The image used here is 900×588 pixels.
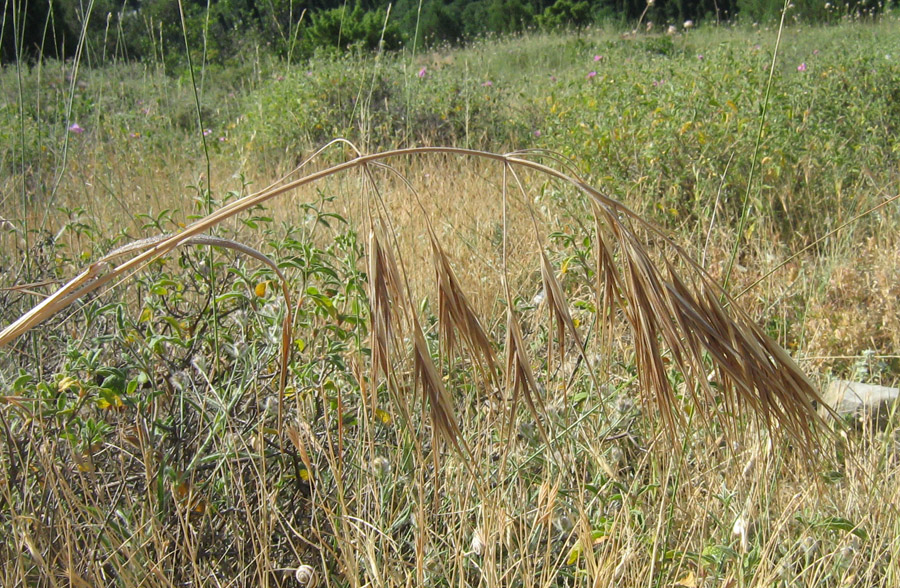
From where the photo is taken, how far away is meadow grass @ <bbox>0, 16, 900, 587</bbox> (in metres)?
1.07

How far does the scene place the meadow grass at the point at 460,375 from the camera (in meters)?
1.07

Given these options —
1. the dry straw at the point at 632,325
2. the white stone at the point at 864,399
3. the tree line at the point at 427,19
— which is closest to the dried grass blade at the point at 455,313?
the dry straw at the point at 632,325

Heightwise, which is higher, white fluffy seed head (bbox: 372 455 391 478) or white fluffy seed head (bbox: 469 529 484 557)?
white fluffy seed head (bbox: 372 455 391 478)

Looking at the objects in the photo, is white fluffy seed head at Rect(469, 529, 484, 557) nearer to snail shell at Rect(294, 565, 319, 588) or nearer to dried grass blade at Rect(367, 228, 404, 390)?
snail shell at Rect(294, 565, 319, 588)

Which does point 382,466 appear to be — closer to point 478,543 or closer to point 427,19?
point 478,543

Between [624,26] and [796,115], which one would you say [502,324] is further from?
[624,26]

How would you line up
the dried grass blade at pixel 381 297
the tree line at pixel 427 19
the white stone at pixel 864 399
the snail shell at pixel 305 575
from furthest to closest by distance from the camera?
the tree line at pixel 427 19 < the white stone at pixel 864 399 < the snail shell at pixel 305 575 < the dried grass blade at pixel 381 297

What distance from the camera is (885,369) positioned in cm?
217

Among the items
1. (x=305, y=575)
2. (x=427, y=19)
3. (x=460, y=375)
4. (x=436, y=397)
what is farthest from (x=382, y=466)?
(x=427, y=19)

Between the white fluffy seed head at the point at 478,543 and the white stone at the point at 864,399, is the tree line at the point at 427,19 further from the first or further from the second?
the white fluffy seed head at the point at 478,543

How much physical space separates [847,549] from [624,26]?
1282 centimetres

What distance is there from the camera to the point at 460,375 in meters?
1.76

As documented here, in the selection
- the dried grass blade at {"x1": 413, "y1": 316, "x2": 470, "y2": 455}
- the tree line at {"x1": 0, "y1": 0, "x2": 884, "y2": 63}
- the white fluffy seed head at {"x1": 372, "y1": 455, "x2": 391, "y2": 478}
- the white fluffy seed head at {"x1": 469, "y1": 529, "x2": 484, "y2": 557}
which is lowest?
the white fluffy seed head at {"x1": 469, "y1": 529, "x2": 484, "y2": 557}

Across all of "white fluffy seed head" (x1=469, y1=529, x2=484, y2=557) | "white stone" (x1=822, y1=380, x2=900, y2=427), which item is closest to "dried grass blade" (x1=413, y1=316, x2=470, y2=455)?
"white fluffy seed head" (x1=469, y1=529, x2=484, y2=557)
